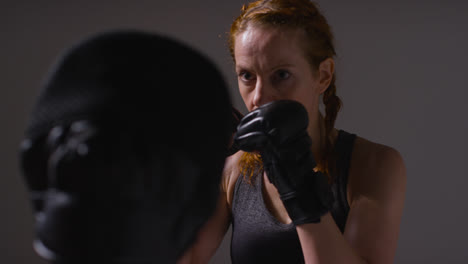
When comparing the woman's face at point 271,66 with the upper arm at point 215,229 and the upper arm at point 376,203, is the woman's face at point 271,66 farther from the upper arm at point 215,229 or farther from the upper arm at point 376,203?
the upper arm at point 215,229

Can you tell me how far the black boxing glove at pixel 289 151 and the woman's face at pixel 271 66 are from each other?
235mm

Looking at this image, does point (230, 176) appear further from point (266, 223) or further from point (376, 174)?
point (376, 174)

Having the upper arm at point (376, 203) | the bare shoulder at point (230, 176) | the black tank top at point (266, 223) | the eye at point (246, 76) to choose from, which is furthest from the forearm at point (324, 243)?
the bare shoulder at point (230, 176)

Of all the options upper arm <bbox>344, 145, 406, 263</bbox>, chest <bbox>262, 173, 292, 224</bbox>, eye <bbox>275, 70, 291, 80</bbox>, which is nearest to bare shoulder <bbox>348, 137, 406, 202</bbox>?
upper arm <bbox>344, 145, 406, 263</bbox>

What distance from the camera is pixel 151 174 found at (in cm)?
31

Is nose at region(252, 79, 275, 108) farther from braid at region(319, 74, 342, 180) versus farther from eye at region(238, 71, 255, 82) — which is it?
braid at region(319, 74, 342, 180)

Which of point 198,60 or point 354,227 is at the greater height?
point 198,60

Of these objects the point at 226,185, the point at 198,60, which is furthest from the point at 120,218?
the point at 226,185

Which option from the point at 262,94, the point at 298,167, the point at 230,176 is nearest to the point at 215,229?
the point at 230,176

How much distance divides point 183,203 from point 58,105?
4.7 inches

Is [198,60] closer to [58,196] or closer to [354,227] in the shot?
[58,196]

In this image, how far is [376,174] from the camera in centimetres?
100

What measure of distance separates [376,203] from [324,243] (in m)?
0.22

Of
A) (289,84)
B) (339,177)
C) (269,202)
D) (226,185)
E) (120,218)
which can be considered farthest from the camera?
(226,185)
